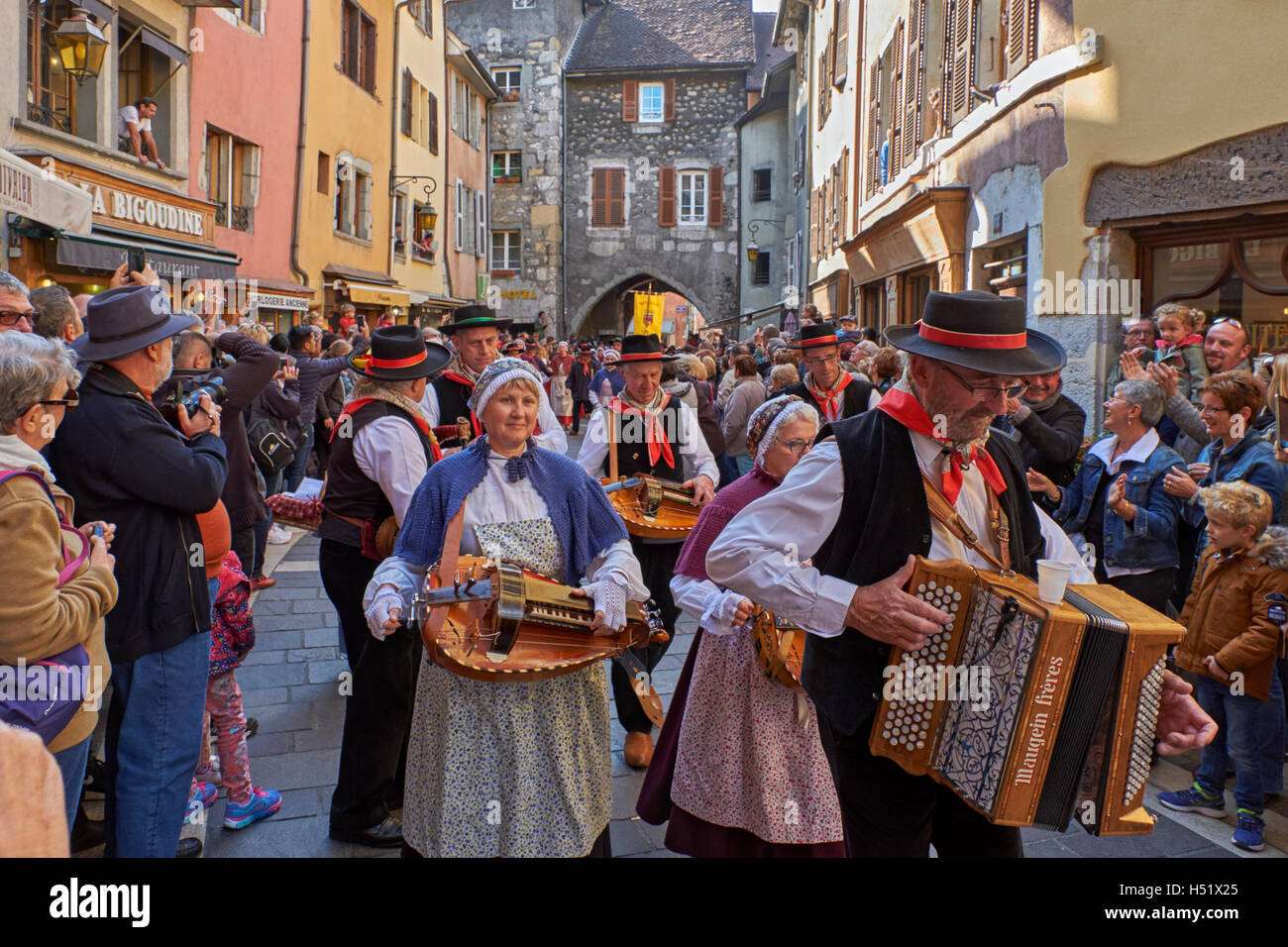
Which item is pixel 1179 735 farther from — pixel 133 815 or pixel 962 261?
pixel 962 261

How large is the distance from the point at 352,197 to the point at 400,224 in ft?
13.2

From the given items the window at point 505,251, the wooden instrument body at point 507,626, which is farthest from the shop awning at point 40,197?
the window at point 505,251

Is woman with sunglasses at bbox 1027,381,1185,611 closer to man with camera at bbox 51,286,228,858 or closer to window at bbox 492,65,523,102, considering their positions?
man with camera at bbox 51,286,228,858

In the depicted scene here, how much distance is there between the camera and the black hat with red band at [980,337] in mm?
2873

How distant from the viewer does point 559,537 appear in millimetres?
3773

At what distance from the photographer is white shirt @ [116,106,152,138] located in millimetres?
13289

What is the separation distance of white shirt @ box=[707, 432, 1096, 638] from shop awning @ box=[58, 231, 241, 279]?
10.2 metres

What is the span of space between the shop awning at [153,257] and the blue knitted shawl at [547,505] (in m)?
9.01

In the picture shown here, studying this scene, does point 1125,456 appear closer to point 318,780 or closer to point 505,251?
point 318,780

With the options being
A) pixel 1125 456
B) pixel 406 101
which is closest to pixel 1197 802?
pixel 1125 456

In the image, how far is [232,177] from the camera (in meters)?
16.9

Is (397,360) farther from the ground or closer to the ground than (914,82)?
closer to the ground

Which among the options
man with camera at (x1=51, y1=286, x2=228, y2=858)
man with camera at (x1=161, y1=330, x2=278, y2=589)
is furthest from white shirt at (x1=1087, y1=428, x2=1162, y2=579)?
man with camera at (x1=161, y1=330, x2=278, y2=589)
